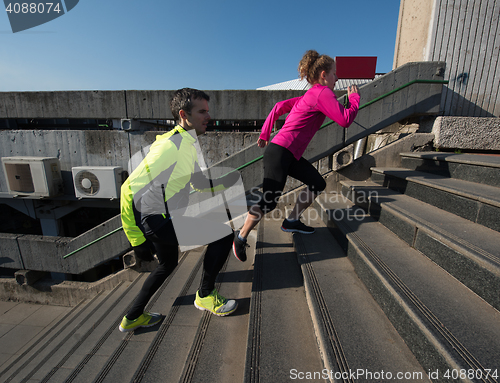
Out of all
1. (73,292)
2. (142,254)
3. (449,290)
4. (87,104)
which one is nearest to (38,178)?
(87,104)

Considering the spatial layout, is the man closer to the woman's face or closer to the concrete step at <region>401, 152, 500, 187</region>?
the woman's face

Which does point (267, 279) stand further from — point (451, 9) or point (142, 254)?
point (451, 9)

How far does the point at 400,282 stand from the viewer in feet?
4.92

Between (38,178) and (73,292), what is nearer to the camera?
(73,292)

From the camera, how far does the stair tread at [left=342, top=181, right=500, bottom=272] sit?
1.41 meters

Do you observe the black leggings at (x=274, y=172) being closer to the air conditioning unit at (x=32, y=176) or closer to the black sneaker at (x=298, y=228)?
the black sneaker at (x=298, y=228)

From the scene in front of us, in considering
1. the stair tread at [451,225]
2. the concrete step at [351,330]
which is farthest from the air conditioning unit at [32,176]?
the stair tread at [451,225]

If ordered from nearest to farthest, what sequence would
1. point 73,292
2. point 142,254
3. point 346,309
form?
point 346,309 → point 142,254 → point 73,292

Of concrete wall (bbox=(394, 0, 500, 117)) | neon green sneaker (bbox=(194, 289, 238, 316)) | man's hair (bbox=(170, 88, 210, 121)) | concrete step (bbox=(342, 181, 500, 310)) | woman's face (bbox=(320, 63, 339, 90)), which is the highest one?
concrete wall (bbox=(394, 0, 500, 117))

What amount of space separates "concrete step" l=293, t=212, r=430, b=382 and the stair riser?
161 centimetres

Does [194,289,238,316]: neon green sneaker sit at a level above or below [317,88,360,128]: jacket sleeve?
Result: below

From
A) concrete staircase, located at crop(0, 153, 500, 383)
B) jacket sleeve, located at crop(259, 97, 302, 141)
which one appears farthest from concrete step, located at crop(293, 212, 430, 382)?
jacket sleeve, located at crop(259, 97, 302, 141)

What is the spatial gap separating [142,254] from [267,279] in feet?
3.87

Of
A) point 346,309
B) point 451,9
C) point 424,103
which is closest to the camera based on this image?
point 346,309
